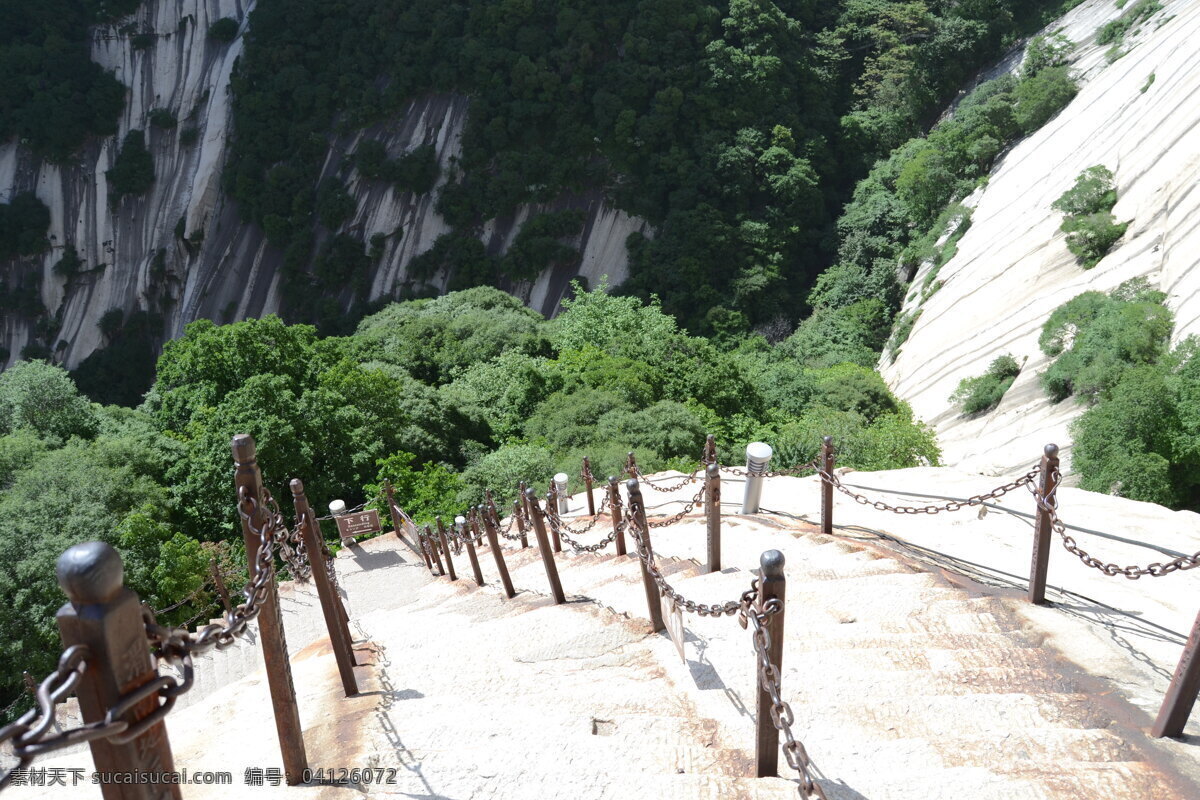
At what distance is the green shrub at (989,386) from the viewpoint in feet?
67.1

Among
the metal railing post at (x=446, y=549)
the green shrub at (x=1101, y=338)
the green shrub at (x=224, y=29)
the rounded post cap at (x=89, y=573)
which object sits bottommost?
the metal railing post at (x=446, y=549)

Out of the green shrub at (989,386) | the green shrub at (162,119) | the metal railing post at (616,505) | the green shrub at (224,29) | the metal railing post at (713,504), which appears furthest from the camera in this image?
the green shrub at (224,29)

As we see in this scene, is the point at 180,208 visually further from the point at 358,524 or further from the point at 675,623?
the point at 675,623

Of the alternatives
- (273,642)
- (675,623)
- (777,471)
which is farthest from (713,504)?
(777,471)

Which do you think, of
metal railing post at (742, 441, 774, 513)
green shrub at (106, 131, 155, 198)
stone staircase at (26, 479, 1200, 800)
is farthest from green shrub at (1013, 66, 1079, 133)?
green shrub at (106, 131, 155, 198)

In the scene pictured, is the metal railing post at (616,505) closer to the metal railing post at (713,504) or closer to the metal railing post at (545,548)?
the metal railing post at (545,548)

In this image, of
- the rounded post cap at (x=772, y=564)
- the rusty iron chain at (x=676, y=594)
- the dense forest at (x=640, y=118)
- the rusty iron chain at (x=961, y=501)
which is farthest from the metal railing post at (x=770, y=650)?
the dense forest at (x=640, y=118)

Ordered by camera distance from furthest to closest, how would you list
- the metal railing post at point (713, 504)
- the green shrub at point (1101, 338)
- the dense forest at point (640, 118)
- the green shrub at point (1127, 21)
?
the dense forest at point (640, 118), the green shrub at point (1127, 21), the green shrub at point (1101, 338), the metal railing post at point (713, 504)

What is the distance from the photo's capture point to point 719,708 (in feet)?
13.2

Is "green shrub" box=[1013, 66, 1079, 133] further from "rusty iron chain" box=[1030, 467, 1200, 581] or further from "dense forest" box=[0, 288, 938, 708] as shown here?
"rusty iron chain" box=[1030, 467, 1200, 581]

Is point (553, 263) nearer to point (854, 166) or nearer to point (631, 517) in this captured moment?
point (854, 166)

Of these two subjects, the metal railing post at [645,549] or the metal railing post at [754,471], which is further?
the metal railing post at [754,471]

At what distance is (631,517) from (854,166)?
3421 centimetres

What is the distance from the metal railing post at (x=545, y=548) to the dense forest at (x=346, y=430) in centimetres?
870
